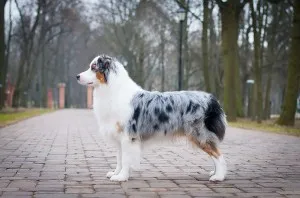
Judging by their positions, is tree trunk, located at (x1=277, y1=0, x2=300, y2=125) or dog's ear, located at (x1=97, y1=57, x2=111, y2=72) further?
tree trunk, located at (x1=277, y1=0, x2=300, y2=125)

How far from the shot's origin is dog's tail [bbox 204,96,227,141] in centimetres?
679

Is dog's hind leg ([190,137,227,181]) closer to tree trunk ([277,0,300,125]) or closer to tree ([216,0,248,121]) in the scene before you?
tree trunk ([277,0,300,125])

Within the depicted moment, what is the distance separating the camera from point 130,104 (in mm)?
6621

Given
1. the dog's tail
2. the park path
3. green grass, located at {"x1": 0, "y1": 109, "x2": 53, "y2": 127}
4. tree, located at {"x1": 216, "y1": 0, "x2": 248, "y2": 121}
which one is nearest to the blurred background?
tree, located at {"x1": 216, "y1": 0, "x2": 248, "y2": 121}

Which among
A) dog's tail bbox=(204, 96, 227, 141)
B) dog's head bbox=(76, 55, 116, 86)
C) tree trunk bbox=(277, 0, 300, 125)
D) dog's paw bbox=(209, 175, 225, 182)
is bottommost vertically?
dog's paw bbox=(209, 175, 225, 182)

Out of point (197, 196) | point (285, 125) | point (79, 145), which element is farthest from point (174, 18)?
point (197, 196)

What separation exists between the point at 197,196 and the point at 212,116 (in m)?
1.58

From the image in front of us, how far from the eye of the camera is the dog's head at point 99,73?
659 centimetres

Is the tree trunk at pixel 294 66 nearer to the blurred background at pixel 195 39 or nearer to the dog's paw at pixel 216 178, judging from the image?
the blurred background at pixel 195 39

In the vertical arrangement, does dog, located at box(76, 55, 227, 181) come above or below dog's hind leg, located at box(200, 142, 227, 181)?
above

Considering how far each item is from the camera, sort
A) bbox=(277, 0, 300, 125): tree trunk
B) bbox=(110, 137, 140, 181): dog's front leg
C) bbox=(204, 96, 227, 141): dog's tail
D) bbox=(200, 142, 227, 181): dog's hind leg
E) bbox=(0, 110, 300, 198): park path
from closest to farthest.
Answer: bbox=(0, 110, 300, 198): park path → bbox=(110, 137, 140, 181): dog's front leg → bbox=(200, 142, 227, 181): dog's hind leg → bbox=(204, 96, 227, 141): dog's tail → bbox=(277, 0, 300, 125): tree trunk

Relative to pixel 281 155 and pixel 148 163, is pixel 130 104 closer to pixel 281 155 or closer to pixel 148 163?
pixel 148 163

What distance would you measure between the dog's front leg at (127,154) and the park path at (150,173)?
15 cm

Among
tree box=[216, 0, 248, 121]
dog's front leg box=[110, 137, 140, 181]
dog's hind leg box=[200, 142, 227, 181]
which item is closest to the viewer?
dog's front leg box=[110, 137, 140, 181]
